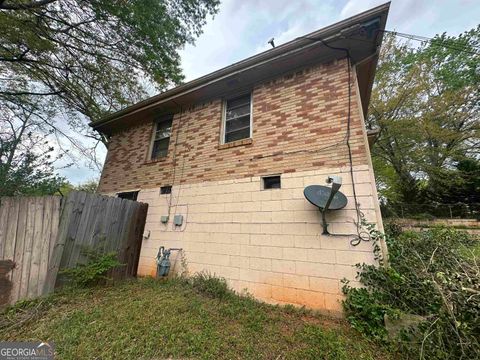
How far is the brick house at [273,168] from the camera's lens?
3486 millimetres

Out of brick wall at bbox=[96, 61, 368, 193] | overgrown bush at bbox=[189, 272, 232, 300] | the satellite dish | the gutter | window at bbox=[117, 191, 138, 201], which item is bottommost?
overgrown bush at bbox=[189, 272, 232, 300]

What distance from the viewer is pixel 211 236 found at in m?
4.55

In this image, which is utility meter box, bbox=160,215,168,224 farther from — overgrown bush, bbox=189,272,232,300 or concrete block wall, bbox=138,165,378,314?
overgrown bush, bbox=189,272,232,300

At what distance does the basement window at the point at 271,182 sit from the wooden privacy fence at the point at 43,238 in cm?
376

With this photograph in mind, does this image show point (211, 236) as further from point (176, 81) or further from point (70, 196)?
point (176, 81)

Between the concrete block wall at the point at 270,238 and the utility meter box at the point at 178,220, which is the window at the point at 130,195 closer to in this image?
the concrete block wall at the point at 270,238

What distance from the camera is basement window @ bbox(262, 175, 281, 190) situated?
13.9 feet

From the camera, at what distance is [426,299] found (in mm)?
2543

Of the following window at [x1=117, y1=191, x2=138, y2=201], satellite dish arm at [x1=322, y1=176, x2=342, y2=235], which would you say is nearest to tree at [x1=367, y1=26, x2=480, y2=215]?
satellite dish arm at [x1=322, y1=176, x2=342, y2=235]

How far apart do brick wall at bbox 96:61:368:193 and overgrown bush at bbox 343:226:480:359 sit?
1.79 m

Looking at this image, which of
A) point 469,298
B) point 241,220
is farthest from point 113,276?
point 469,298

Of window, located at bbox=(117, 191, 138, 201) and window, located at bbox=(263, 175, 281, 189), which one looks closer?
window, located at bbox=(263, 175, 281, 189)

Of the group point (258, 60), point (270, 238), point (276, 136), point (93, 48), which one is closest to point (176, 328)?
point (270, 238)

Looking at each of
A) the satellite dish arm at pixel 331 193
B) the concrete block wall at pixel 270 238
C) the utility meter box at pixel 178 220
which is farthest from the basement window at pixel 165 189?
the satellite dish arm at pixel 331 193
